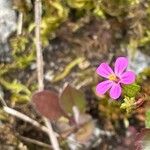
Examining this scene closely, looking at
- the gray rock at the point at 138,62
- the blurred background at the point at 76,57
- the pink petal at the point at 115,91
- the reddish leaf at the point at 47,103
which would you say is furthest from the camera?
the gray rock at the point at 138,62

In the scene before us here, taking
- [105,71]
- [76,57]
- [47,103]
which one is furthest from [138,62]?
[105,71]

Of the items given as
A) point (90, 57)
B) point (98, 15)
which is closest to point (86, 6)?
point (98, 15)

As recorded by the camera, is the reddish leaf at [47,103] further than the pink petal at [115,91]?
Yes

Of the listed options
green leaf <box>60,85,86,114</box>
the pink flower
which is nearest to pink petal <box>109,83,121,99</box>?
the pink flower

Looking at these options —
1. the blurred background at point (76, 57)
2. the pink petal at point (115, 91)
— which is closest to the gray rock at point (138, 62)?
the blurred background at point (76, 57)

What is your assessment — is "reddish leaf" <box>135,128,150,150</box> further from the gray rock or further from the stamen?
the gray rock

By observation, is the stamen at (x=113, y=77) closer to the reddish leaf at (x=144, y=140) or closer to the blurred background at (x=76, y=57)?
the reddish leaf at (x=144, y=140)

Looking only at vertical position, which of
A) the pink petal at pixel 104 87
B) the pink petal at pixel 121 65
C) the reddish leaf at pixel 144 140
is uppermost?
the pink petal at pixel 121 65
